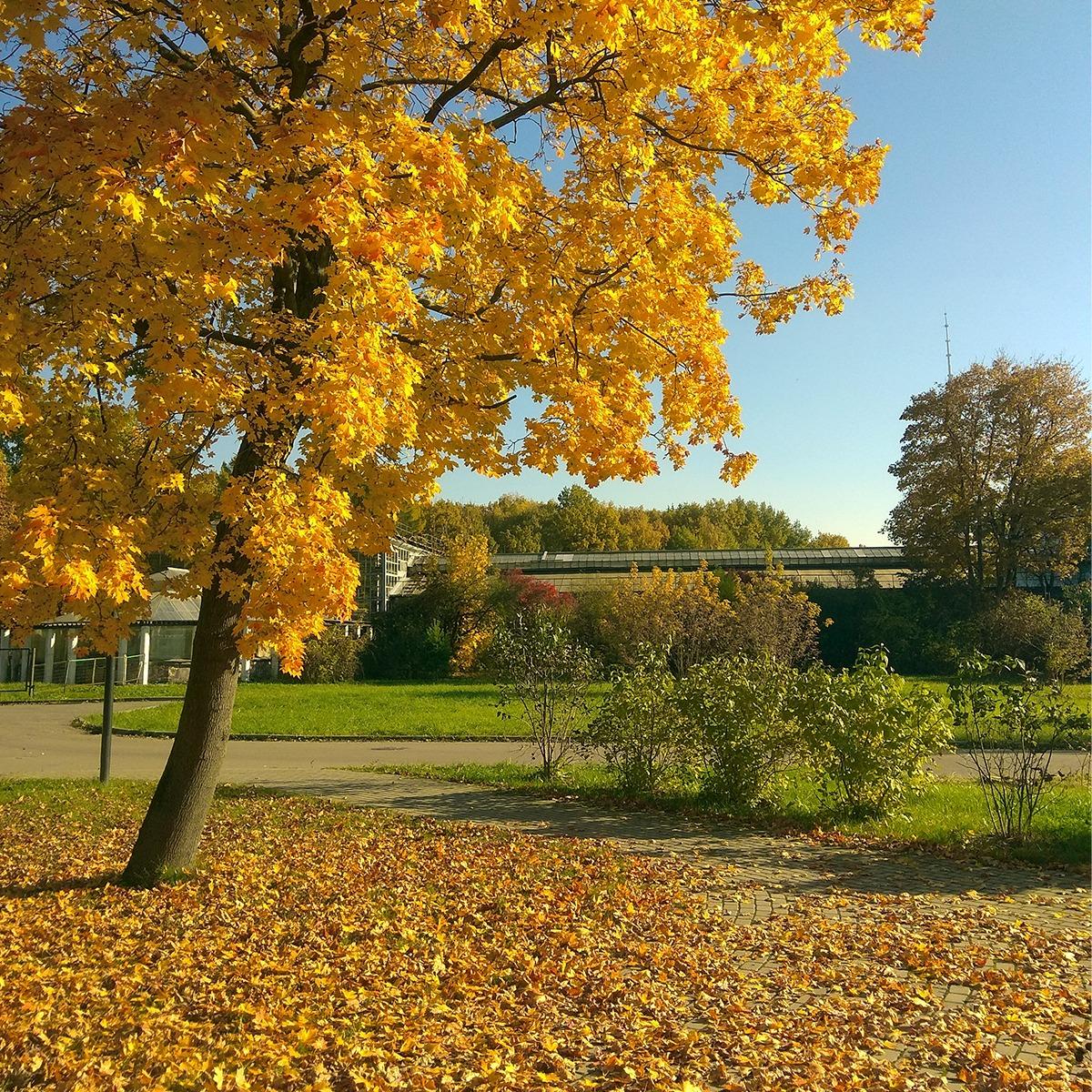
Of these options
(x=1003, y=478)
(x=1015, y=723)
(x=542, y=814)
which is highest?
(x=1003, y=478)

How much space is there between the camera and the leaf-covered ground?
3377 mm

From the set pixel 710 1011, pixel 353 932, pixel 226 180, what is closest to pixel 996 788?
pixel 710 1011

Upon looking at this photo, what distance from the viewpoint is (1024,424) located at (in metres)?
30.6

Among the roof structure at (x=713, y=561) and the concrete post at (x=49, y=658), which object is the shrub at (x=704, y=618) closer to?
the roof structure at (x=713, y=561)

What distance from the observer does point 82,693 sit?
24.4 metres

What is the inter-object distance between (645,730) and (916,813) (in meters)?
2.94

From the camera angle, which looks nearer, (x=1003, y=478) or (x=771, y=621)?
(x=771, y=621)

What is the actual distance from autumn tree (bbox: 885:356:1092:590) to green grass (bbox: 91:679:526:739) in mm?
18472

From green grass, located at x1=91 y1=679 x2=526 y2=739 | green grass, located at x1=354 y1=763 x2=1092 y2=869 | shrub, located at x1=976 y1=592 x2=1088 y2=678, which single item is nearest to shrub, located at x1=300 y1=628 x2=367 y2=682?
green grass, located at x1=91 y1=679 x2=526 y2=739

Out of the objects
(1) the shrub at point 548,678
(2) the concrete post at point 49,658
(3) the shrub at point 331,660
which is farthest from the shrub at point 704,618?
(2) the concrete post at point 49,658

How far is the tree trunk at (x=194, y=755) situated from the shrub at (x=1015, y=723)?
6.01 m

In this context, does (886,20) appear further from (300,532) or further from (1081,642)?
(1081,642)

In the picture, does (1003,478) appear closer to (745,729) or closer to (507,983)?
(745,729)

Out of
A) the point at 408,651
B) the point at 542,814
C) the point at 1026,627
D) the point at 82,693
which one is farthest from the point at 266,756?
the point at 1026,627
